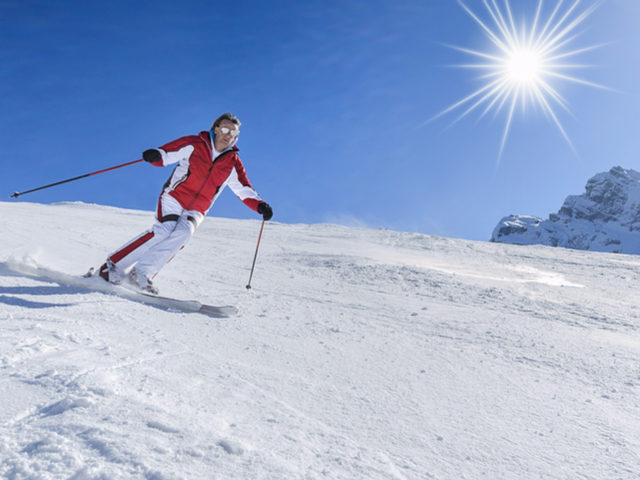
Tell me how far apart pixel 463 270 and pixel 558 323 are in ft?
12.4

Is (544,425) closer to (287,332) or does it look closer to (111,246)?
(287,332)

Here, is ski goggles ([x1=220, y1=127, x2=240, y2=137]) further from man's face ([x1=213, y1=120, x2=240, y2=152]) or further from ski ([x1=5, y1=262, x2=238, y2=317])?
ski ([x1=5, y1=262, x2=238, y2=317])

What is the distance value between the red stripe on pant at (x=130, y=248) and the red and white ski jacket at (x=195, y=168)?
1.67ft

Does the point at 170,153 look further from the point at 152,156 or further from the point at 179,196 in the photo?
the point at 179,196

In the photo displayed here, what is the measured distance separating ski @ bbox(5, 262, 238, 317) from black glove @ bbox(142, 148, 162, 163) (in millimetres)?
1312

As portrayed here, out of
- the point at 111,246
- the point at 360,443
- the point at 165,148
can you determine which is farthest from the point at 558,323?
the point at 111,246

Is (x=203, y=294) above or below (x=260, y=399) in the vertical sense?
above

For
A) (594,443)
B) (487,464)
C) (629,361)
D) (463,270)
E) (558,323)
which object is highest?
(463,270)

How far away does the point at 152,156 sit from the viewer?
423 cm

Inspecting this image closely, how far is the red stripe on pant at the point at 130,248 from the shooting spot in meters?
4.21

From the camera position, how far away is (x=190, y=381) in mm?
1918

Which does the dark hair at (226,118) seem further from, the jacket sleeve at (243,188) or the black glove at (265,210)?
the black glove at (265,210)

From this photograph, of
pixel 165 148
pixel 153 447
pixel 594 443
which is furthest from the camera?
pixel 165 148

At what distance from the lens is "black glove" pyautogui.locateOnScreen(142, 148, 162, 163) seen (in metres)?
4.22
